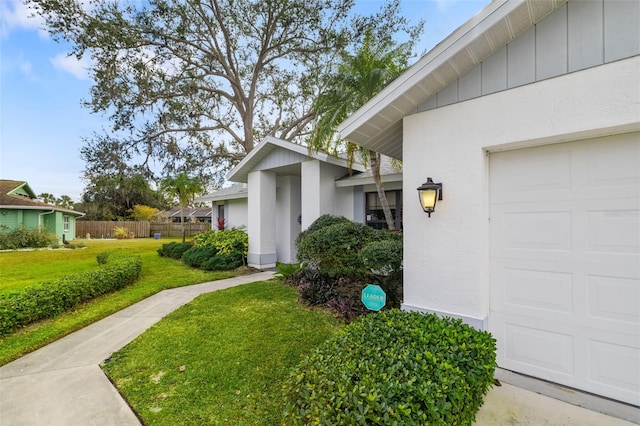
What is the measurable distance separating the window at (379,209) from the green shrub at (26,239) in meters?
21.8

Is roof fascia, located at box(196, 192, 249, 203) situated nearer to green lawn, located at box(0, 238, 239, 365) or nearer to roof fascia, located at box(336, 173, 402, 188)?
green lawn, located at box(0, 238, 239, 365)

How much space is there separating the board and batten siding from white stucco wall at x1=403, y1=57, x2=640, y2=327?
0.34 feet

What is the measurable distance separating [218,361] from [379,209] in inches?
252

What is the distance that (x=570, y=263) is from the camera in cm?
310

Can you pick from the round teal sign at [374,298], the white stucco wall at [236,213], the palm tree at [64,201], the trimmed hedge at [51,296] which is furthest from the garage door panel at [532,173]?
the palm tree at [64,201]

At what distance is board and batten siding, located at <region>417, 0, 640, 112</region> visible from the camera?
276 cm

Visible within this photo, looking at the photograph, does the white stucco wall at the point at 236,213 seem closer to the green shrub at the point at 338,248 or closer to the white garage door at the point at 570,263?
the green shrub at the point at 338,248

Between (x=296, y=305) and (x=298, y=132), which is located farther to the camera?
(x=298, y=132)

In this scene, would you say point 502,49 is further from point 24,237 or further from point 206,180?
point 24,237

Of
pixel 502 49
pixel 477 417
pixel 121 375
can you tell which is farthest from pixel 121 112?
pixel 477 417

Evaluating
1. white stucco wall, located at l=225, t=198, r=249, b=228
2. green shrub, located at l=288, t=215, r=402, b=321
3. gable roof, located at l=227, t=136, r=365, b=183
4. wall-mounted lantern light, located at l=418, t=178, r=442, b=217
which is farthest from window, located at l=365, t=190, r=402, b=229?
white stucco wall, located at l=225, t=198, r=249, b=228

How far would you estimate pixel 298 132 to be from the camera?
55.1ft

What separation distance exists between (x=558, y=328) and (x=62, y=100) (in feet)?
53.7

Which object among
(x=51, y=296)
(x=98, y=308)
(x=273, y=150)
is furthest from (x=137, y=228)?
(x=51, y=296)
